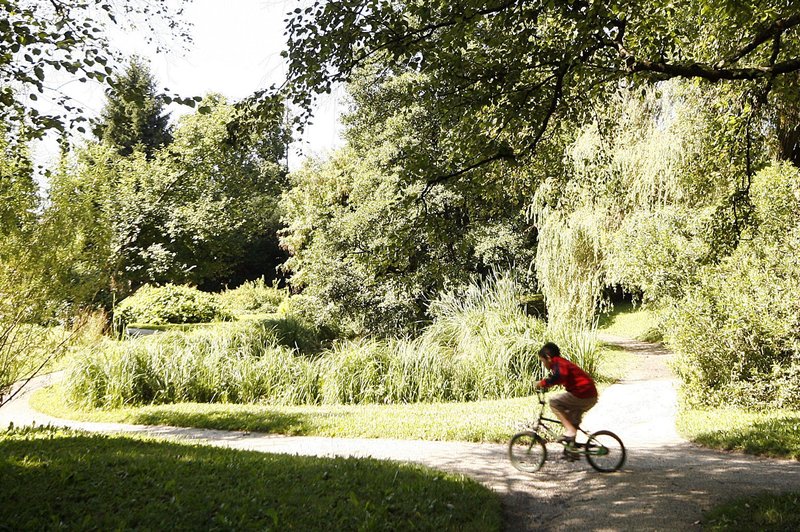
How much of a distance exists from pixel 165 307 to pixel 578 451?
15.3 meters

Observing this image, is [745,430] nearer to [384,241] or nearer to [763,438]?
[763,438]

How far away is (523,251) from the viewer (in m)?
17.7

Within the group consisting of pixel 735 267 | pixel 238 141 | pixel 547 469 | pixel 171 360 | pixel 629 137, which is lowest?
pixel 547 469

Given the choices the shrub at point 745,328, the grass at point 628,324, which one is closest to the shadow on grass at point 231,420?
the shrub at point 745,328

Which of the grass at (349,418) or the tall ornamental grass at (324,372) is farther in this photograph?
the tall ornamental grass at (324,372)

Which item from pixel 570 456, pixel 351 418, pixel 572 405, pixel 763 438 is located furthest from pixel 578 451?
pixel 351 418

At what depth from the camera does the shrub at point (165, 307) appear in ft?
58.3

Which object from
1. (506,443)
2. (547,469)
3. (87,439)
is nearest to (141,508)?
(87,439)

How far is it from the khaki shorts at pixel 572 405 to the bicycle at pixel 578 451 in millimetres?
132

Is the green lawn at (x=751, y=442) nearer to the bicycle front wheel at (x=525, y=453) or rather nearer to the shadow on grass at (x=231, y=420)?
the bicycle front wheel at (x=525, y=453)

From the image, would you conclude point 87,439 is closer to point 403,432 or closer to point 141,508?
point 141,508

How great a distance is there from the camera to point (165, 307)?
707 inches

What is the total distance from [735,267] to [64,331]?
1172 cm

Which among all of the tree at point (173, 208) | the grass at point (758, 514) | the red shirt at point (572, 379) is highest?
the tree at point (173, 208)
